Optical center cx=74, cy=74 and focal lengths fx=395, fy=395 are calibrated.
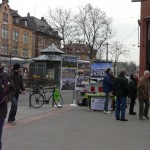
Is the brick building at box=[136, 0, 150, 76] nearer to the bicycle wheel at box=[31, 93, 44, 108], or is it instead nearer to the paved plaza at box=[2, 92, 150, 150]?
the bicycle wheel at box=[31, 93, 44, 108]

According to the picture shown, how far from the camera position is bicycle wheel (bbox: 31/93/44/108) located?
16.8 m

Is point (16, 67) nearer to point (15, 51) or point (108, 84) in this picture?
point (108, 84)

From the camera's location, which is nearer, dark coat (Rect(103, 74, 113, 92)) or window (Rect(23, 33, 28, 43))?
dark coat (Rect(103, 74, 113, 92))

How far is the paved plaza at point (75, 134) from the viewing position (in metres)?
8.27

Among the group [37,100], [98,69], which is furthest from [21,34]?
[37,100]

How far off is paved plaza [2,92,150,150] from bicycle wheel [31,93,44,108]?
10.3 feet

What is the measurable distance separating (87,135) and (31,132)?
1.44 m

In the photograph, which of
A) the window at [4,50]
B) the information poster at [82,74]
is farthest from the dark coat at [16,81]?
the window at [4,50]

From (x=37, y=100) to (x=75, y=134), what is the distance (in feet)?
23.9

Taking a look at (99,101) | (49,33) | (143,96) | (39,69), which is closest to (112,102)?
(99,101)

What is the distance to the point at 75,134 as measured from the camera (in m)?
9.77

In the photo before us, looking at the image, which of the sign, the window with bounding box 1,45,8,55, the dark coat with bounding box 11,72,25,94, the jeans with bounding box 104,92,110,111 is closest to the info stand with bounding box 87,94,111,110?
the jeans with bounding box 104,92,110,111

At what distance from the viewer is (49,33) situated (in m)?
93.8

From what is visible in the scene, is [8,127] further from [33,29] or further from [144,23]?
[33,29]
